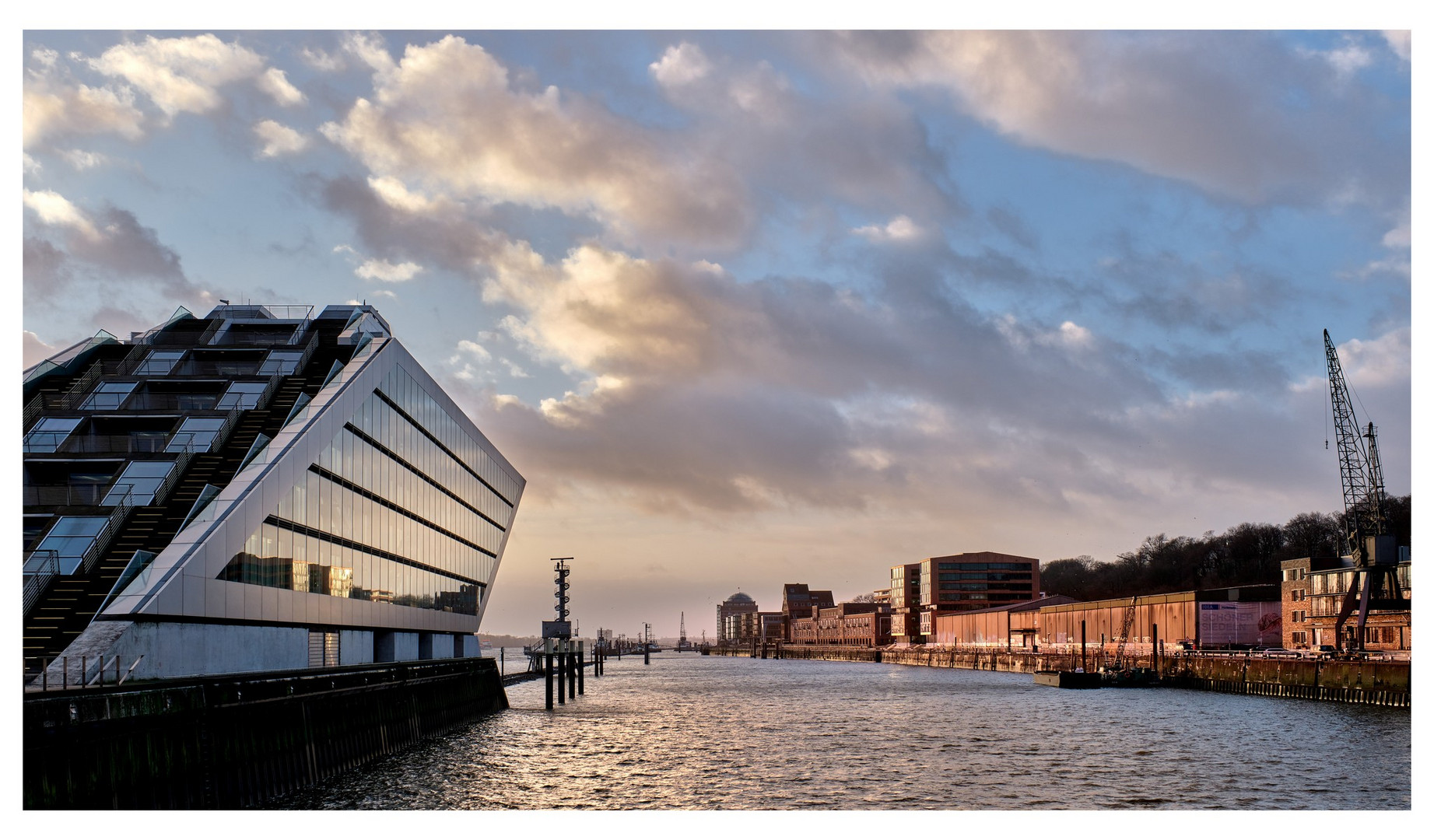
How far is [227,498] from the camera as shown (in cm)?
4656

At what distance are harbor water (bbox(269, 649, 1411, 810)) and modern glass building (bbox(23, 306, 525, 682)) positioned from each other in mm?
7997

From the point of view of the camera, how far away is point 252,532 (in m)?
48.0

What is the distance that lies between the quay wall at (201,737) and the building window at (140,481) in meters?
11.8

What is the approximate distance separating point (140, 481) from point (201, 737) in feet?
80.7

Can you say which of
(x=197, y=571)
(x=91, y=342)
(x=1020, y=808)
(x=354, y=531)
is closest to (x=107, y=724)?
(x=197, y=571)

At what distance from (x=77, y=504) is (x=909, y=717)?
2050 inches

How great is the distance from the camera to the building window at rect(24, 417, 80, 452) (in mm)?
54438

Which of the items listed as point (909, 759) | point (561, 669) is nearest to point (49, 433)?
point (909, 759)

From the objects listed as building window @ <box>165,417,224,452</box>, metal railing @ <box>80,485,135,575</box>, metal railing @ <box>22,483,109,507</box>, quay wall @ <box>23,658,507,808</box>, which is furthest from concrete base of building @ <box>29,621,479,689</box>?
building window @ <box>165,417,224,452</box>

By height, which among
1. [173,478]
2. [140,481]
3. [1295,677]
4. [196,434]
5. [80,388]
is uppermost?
[80,388]

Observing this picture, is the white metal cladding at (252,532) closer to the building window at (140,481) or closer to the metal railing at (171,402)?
the building window at (140,481)

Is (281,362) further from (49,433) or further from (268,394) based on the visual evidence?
(49,433)

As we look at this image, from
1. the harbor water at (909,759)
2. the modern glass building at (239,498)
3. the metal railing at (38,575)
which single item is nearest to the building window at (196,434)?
the modern glass building at (239,498)

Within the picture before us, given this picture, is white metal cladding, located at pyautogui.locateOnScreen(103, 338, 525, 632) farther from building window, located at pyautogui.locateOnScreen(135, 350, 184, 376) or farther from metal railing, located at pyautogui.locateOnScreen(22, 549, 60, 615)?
building window, located at pyautogui.locateOnScreen(135, 350, 184, 376)
